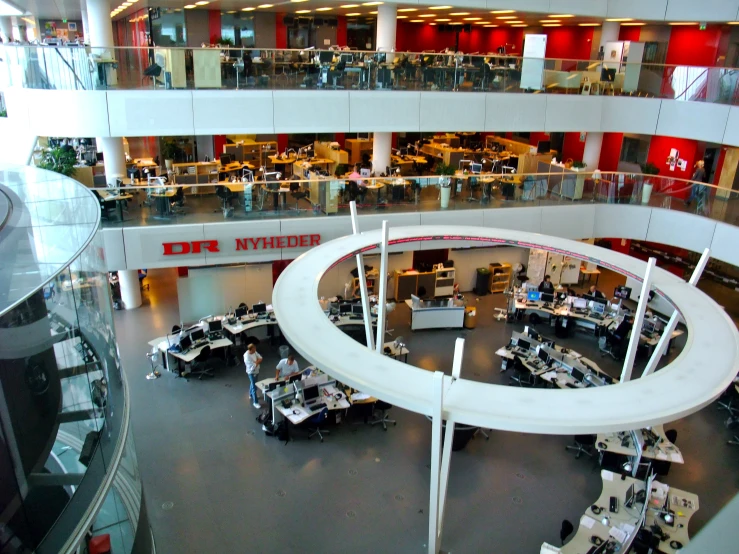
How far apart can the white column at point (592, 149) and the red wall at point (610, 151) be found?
82.8 inches

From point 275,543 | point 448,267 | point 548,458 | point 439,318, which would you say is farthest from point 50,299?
point 448,267

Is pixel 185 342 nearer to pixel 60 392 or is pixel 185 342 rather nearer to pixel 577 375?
pixel 577 375

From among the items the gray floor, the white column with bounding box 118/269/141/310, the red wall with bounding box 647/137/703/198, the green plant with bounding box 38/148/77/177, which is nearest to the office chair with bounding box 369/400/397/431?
the gray floor

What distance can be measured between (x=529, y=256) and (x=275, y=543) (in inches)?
635

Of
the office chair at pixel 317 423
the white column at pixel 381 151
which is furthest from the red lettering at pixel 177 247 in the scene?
the white column at pixel 381 151

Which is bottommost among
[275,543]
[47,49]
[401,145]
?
[275,543]

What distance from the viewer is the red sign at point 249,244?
685 inches

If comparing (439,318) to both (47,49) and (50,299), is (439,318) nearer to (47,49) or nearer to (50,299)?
(47,49)

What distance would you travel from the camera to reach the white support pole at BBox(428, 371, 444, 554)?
7535 mm

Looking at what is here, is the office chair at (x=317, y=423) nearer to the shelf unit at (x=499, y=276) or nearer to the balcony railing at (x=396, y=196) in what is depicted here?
the balcony railing at (x=396, y=196)

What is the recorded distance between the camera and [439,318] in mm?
20031

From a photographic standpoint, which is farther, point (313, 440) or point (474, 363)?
point (474, 363)

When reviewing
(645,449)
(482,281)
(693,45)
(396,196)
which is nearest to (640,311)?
(645,449)

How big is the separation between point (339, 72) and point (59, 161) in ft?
28.2
